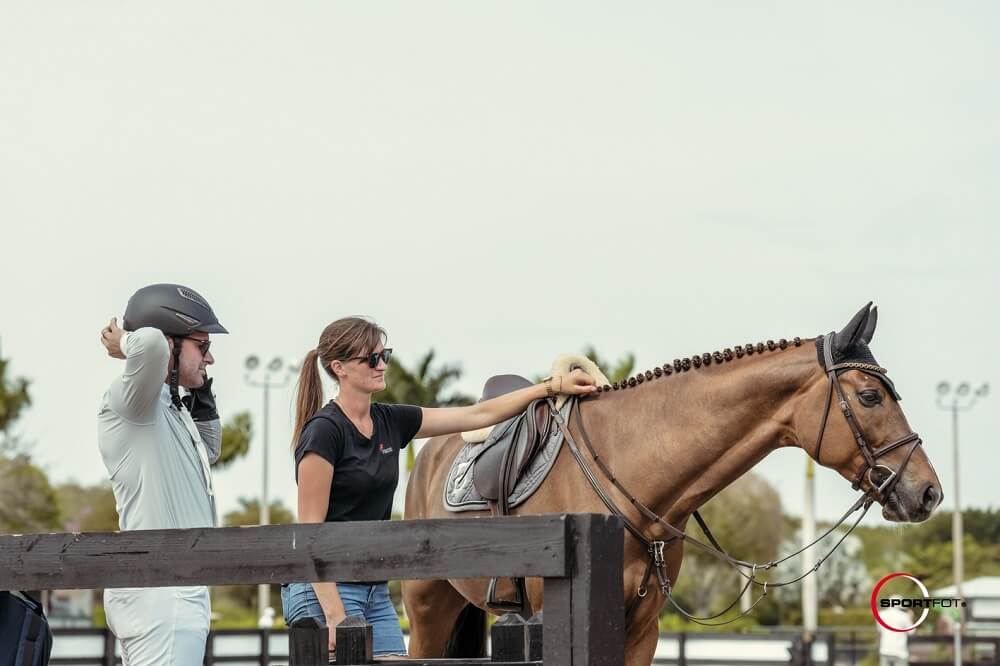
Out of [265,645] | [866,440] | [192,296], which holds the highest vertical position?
[192,296]

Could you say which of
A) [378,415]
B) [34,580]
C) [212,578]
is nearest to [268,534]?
[212,578]

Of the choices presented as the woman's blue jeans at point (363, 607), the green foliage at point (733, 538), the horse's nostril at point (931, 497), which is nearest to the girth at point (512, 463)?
the woman's blue jeans at point (363, 607)

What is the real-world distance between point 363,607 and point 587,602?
6.29ft

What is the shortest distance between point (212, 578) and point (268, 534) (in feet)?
0.63

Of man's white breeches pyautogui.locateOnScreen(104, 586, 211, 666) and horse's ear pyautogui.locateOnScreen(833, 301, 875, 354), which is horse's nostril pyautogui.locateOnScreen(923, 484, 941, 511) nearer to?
horse's ear pyautogui.locateOnScreen(833, 301, 875, 354)

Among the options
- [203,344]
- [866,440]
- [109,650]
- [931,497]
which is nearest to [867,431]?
[866,440]

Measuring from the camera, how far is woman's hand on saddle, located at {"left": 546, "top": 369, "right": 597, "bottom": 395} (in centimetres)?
639

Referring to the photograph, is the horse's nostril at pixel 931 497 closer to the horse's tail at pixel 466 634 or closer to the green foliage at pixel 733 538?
the horse's tail at pixel 466 634

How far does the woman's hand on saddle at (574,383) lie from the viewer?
6.39 metres

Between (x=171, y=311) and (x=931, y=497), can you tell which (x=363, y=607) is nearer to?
(x=171, y=311)

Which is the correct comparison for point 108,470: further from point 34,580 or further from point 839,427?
point 839,427

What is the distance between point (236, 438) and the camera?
62.3 metres

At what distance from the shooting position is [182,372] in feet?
15.4

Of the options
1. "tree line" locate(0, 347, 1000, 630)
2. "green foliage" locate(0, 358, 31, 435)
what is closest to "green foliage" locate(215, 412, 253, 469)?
"tree line" locate(0, 347, 1000, 630)
